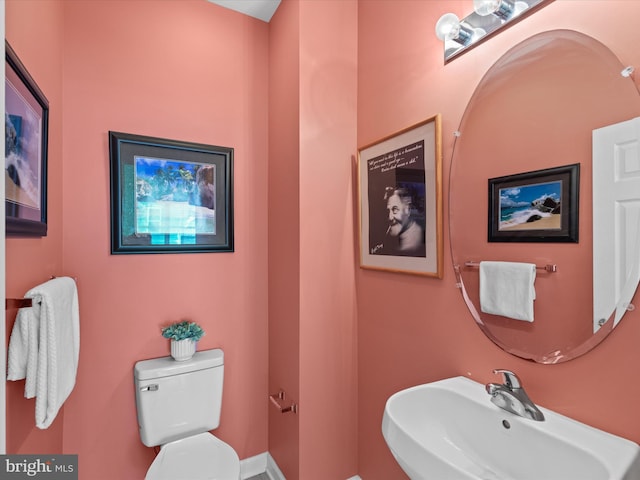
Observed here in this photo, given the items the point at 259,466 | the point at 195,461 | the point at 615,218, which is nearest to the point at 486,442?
the point at 615,218

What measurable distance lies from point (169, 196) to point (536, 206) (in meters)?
1.62

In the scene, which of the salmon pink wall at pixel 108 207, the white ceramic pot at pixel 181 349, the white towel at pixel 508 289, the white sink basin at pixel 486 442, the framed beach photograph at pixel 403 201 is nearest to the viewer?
the white sink basin at pixel 486 442

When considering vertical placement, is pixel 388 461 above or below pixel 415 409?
below

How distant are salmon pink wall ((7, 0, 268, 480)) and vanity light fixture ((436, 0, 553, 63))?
1.13 m

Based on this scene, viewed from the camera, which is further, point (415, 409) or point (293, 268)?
point (293, 268)

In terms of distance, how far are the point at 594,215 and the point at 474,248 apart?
0.35 m

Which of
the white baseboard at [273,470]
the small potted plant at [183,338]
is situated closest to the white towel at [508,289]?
the small potted plant at [183,338]

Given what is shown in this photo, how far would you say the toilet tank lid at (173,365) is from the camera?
1.49 m

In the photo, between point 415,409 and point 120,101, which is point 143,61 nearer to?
point 120,101

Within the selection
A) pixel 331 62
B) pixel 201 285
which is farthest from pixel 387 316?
pixel 331 62

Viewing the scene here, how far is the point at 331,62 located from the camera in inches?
64.2

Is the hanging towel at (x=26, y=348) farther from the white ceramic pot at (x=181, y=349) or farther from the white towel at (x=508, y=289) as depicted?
the white towel at (x=508, y=289)

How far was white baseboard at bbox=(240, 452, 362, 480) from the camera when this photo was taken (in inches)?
71.6

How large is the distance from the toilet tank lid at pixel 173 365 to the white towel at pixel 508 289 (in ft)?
4.31
